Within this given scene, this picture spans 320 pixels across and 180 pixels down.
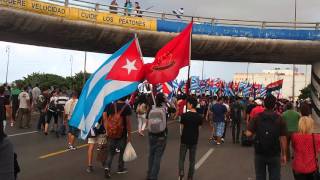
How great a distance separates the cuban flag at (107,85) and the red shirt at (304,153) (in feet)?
11.5

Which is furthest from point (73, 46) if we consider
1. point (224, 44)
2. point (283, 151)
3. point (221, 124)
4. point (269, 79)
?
point (269, 79)

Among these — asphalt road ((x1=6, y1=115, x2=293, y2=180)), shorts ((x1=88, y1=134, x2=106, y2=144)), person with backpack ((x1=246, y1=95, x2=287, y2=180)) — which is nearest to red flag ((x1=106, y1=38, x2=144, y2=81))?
shorts ((x1=88, y1=134, x2=106, y2=144))

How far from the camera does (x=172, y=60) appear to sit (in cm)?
983

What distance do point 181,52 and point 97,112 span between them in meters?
1.95

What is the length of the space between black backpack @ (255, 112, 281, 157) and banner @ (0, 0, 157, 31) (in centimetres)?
1523

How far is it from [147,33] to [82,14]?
3.73 m

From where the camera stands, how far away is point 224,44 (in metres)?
27.4

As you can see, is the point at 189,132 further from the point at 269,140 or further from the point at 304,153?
the point at 304,153

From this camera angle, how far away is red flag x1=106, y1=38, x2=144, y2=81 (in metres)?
9.70

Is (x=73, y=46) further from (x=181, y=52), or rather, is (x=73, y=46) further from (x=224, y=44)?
(x=181, y=52)

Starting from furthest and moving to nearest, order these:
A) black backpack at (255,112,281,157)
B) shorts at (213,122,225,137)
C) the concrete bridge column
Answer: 1. the concrete bridge column
2. shorts at (213,122,225,137)
3. black backpack at (255,112,281,157)

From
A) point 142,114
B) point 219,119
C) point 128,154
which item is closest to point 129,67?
point 128,154

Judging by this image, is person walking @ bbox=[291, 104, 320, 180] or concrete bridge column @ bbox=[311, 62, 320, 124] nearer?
person walking @ bbox=[291, 104, 320, 180]

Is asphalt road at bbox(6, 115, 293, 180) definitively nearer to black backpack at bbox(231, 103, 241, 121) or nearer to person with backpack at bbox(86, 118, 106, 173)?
person with backpack at bbox(86, 118, 106, 173)
